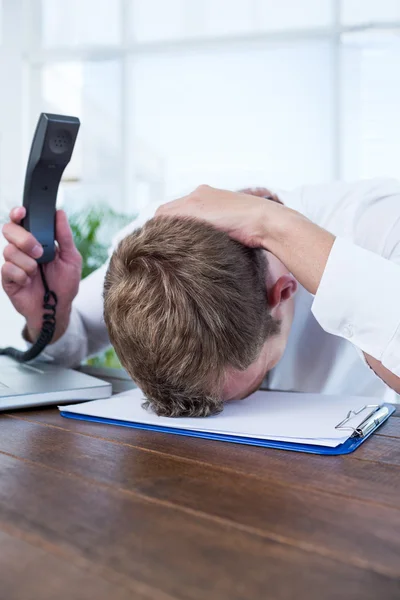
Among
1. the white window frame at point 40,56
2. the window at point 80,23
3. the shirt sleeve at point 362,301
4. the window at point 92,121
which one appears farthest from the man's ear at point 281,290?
the window at point 80,23

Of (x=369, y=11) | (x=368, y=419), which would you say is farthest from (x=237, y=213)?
(x=369, y=11)

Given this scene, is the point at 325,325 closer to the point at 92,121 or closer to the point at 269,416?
the point at 269,416

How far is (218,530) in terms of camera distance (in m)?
0.43

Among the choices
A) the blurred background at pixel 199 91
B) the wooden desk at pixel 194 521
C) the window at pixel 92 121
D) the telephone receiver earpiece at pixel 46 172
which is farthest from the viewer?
the window at pixel 92 121

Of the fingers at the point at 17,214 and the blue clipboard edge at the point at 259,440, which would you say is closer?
the blue clipboard edge at the point at 259,440

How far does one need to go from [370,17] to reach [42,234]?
3.25 meters

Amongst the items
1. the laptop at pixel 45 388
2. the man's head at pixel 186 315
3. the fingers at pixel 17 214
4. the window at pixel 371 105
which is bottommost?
the laptop at pixel 45 388

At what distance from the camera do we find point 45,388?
89 cm

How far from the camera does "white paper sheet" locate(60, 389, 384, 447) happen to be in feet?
2.20

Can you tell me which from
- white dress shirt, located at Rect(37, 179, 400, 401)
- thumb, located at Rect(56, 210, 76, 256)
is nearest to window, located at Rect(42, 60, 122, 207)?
white dress shirt, located at Rect(37, 179, 400, 401)

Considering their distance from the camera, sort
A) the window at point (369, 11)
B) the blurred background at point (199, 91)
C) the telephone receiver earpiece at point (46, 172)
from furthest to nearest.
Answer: the blurred background at point (199, 91) < the window at point (369, 11) < the telephone receiver earpiece at point (46, 172)

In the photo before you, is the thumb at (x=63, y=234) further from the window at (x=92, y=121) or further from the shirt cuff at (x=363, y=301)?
the window at (x=92, y=121)

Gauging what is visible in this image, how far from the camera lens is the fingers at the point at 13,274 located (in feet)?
3.64

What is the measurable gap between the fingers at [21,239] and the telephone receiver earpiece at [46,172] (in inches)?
0.6
